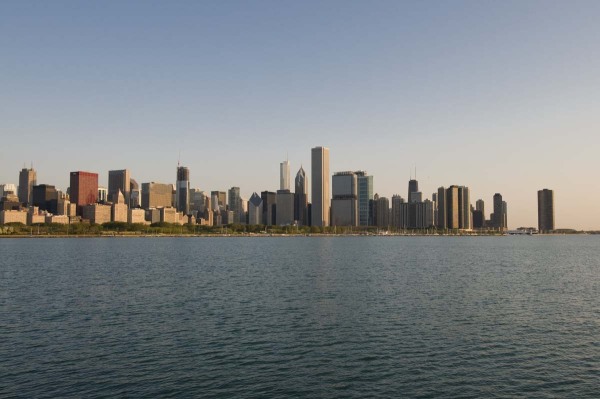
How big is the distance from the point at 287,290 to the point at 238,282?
50.0 ft

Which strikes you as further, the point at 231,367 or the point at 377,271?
the point at 377,271

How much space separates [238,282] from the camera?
96.3m

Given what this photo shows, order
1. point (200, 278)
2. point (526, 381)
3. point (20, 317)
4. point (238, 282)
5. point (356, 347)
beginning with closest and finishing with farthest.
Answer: point (526, 381)
point (356, 347)
point (20, 317)
point (238, 282)
point (200, 278)

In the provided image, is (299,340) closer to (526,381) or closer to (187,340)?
(187,340)

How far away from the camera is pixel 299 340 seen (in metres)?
51.0

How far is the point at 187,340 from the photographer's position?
50312 mm

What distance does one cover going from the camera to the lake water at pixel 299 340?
37.9m

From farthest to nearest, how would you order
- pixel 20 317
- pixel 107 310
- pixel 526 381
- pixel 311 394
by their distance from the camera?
pixel 107 310 → pixel 20 317 → pixel 526 381 → pixel 311 394

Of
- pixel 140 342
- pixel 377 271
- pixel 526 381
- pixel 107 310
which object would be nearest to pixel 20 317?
pixel 107 310

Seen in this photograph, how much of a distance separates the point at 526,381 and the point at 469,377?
4.22 m

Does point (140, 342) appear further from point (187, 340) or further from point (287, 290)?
point (287, 290)

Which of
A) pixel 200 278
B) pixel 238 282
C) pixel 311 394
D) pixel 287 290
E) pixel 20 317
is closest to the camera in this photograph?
pixel 311 394

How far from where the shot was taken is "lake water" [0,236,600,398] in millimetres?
37906

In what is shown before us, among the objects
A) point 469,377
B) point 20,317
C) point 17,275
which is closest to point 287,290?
point 20,317
